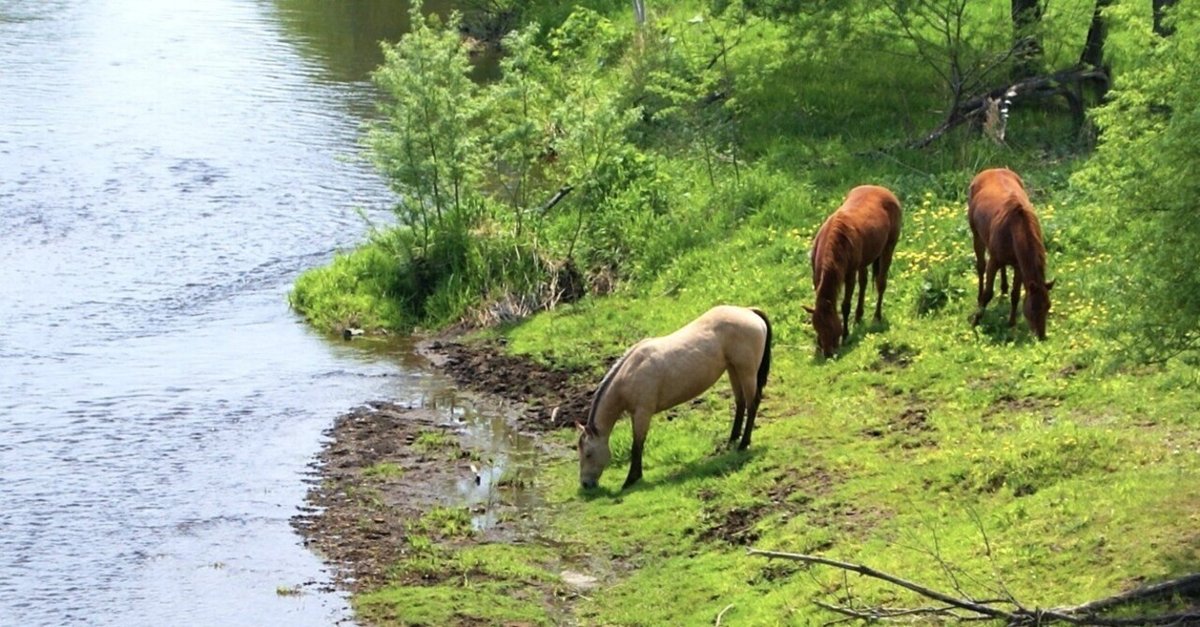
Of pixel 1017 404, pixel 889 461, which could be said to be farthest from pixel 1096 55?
pixel 889 461

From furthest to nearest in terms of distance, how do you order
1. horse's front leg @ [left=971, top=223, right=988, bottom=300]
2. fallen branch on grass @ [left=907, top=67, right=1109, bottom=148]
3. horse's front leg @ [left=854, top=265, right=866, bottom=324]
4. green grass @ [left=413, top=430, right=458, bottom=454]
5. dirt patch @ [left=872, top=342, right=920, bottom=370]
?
fallen branch on grass @ [left=907, top=67, right=1109, bottom=148]
horse's front leg @ [left=854, top=265, right=866, bottom=324]
horse's front leg @ [left=971, top=223, right=988, bottom=300]
green grass @ [left=413, top=430, right=458, bottom=454]
dirt patch @ [left=872, top=342, right=920, bottom=370]

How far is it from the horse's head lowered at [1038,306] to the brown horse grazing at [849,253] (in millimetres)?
1921

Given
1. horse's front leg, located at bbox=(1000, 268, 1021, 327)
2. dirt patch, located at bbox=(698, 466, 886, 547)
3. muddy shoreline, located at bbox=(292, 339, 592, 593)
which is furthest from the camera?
horse's front leg, located at bbox=(1000, 268, 1021, 327)

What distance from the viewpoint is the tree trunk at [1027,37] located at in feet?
82.3

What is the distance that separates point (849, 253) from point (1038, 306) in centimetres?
206

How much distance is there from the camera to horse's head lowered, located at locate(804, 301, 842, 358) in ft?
58.2

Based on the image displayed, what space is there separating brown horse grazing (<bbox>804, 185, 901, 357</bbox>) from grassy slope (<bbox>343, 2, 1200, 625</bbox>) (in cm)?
32

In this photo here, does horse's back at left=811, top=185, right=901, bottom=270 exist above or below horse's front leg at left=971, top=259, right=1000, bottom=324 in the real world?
above

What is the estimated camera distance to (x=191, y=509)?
53.9 feet

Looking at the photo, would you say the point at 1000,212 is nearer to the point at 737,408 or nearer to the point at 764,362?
the point at 764,362

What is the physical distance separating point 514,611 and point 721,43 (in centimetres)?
1663

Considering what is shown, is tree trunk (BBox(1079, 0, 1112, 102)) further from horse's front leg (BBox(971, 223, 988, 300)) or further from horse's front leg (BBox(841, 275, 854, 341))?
horse's front leg (BBox(841, 275, 854, 341))

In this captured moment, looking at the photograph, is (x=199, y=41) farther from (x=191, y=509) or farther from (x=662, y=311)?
(x=191, y=509)

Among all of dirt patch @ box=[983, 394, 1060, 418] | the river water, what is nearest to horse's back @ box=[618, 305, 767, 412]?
dirt patch @ box=[983, 394, 1060, 418]
